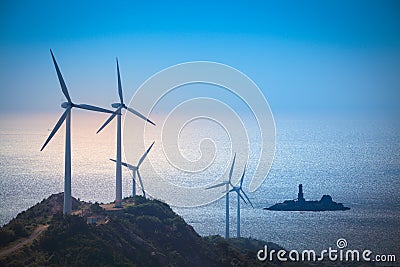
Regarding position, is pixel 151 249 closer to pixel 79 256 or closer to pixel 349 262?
pixel 79 256

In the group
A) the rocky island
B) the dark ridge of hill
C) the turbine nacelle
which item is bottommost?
the rocky island

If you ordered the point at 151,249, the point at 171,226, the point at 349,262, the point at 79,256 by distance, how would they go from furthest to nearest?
the point at 349,262, the point at 171,226, the point at 151,249, the point at 79,256

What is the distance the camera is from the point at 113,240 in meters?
54.6

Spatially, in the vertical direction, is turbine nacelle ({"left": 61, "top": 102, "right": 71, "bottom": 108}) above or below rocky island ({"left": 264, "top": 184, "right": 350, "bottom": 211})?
above

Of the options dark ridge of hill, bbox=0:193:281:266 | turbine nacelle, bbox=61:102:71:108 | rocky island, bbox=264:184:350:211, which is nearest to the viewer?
dark ridge of hill, bbox=0:193:281:266

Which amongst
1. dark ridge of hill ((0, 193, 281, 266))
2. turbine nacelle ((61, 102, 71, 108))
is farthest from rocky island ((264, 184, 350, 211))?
turbine nacelle ((61, 102, 71, 108))

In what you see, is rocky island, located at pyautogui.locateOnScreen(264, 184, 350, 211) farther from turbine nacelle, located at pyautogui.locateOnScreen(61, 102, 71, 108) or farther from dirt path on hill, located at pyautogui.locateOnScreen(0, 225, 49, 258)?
turbine nacelle, located at pyautogui.locateOnScreen(61, 102, 71, 108)

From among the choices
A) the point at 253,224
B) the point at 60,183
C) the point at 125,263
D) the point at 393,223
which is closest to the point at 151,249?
the point at 125,263

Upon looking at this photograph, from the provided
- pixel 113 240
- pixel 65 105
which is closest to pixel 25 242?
pixel 113 240

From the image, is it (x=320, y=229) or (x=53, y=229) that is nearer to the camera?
(x=53, y=229)

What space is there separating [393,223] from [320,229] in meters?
18.4

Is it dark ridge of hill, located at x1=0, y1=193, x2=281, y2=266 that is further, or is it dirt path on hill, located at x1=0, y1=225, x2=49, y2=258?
dark ridge of hill, located at x1=0, y1=193, x2=281, y2=266

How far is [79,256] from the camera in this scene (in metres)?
49.5

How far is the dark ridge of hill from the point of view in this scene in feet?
163
